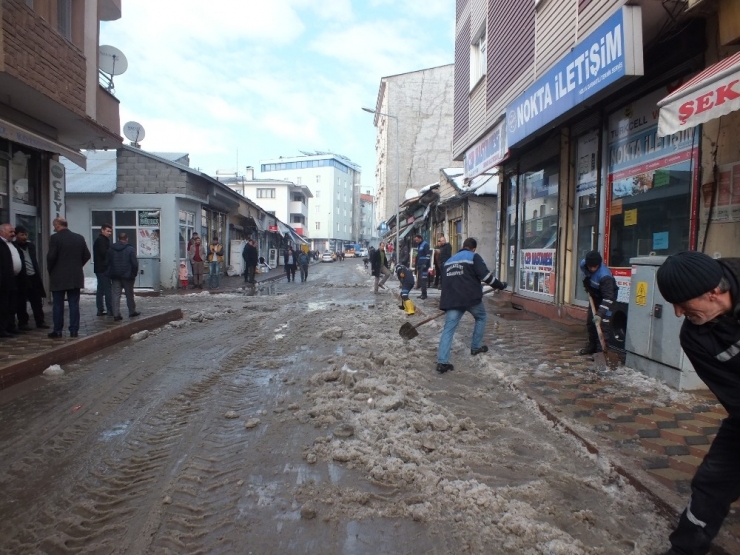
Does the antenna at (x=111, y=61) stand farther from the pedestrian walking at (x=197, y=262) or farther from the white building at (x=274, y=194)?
the white building at (x=274, y=194)

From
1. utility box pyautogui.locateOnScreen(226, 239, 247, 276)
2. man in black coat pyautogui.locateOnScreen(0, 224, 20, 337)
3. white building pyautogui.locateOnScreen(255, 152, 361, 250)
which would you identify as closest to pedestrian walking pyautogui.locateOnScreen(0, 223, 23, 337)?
man in black coat pyautogui.locateOnScreen(0, 224, 20, 337)

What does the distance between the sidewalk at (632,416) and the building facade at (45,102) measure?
9366 mm

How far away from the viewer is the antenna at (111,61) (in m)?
13.7

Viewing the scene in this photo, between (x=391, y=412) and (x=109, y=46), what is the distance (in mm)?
14401

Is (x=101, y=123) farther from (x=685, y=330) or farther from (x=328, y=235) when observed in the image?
(x=328, y=235)

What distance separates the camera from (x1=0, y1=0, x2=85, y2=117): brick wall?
812cm

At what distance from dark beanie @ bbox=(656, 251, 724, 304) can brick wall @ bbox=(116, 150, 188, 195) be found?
728 inches

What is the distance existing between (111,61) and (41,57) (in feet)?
17.7

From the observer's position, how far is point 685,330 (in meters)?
2.12

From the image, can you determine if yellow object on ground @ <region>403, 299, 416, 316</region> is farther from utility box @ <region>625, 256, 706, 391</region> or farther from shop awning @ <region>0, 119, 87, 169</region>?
shop awning @ <region>0, 119, 87, 169</region>

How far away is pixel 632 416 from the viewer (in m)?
4.36

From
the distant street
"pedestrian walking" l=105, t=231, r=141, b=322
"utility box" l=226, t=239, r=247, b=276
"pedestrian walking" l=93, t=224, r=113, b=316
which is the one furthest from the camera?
"utility box" l=226, t=239, r=247, b=276

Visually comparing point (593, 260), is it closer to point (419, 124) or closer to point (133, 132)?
point (133, 132)

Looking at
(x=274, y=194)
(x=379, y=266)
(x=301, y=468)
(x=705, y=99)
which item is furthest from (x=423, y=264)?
(x=274, y=194)
